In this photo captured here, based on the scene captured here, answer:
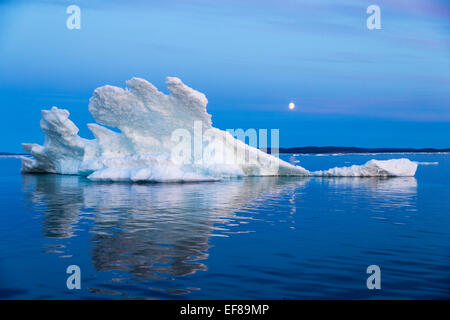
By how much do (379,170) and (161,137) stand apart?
56.8ft

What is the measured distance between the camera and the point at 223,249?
948 cm

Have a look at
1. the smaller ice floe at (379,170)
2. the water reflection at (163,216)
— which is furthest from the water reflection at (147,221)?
the smaller ice floe at (379,170)

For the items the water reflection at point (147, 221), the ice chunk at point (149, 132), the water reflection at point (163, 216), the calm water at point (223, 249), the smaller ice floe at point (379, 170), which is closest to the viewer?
the calm water at point (223, 249)

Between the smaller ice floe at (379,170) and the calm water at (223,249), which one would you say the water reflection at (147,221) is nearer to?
the calm water at (223,249)

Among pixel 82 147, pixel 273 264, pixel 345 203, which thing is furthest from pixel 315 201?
pixel 82 147

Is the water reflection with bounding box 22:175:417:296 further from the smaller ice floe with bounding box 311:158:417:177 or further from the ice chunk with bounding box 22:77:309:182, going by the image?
the smaller ice floe with bounding box 311:158:417:177

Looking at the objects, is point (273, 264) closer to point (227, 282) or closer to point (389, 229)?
point (227, 282)

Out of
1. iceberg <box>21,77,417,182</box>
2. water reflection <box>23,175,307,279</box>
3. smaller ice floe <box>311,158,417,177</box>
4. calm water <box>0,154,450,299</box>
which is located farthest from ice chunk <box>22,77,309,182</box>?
calm water <box>0,154,450,299</box>

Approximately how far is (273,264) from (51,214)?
9.18 meters

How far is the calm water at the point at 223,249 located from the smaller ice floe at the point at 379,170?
55.0 ft

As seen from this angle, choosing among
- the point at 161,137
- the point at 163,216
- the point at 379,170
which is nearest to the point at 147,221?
the point at 163,216

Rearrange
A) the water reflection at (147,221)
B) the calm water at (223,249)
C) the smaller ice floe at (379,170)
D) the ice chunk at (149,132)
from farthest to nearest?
the smaller ice floe at (379,170), the ice chunk at (149,132), the water reflection at (147,221), the calm water at (223,249)

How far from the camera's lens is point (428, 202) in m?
18.4

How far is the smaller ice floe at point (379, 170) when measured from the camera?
34.1 metres
